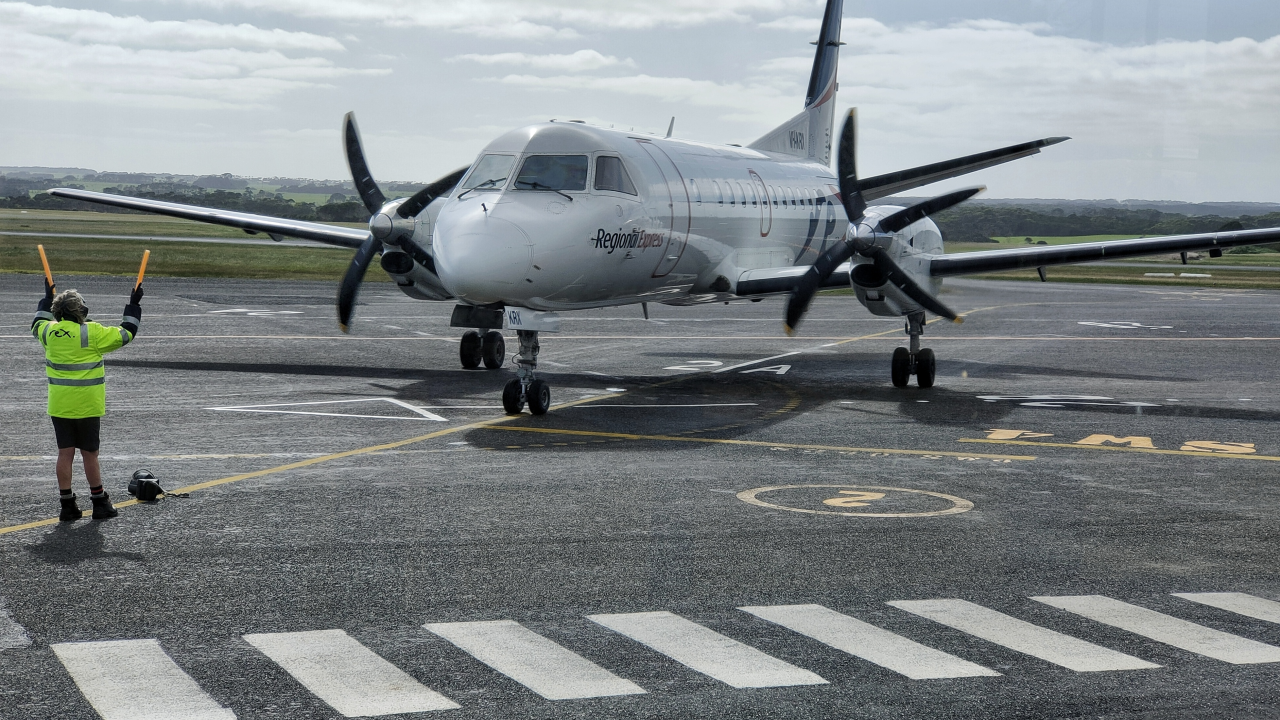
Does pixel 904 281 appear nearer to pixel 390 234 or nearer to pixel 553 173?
pixel 553 173

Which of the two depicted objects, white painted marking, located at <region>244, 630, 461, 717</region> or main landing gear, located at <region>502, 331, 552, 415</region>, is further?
main landing gear, located at <region>502, 331, 552, 415</region>

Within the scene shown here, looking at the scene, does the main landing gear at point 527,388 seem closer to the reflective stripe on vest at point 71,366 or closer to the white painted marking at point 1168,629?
the reflective stripe on vest at point 71,366

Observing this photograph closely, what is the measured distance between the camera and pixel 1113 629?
7.98m

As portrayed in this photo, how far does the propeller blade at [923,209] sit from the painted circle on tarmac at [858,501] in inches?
349

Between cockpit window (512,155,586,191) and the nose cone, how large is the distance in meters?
1.10

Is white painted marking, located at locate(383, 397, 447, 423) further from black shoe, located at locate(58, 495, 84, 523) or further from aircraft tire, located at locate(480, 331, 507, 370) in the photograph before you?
black shoe, located at locate(58, 495, 84, 523)

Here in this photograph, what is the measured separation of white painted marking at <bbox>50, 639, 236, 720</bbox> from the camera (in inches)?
246

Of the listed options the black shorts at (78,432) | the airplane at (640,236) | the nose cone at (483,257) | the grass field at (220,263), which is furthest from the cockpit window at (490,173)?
the grass field at (220,263)

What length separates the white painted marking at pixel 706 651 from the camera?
6961 millimetres

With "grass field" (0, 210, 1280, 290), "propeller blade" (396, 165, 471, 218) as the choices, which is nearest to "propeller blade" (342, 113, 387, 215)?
"propeller blade" (396, 165, 471, 218)

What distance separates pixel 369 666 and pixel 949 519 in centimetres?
621

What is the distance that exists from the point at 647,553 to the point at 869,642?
8.72 ft

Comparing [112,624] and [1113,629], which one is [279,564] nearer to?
[112,624]

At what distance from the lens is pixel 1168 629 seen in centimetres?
797
